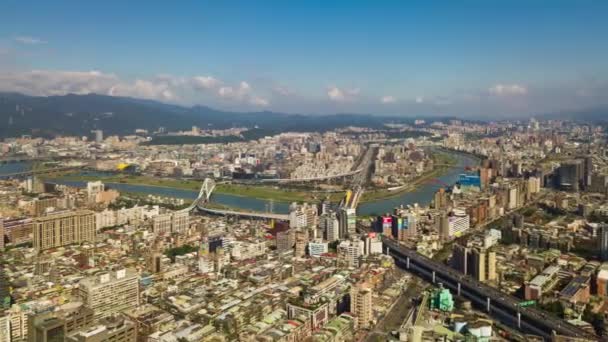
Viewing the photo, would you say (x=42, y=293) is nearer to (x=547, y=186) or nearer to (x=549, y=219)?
(x=549, y=219)

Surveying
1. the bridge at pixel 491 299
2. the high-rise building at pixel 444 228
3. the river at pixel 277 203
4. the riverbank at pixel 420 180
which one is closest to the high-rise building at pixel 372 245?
the bridge at pixel 491 299

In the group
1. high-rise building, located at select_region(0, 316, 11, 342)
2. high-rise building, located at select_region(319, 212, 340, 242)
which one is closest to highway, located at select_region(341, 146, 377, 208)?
high-rise building, located at select_region(319, 212, 340, 242)

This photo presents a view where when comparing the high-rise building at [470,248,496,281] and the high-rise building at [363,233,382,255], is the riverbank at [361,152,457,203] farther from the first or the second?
the high-rise building at [470,248,496,281]

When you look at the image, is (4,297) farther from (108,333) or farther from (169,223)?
(169,223)

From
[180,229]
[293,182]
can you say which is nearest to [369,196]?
[293,182]

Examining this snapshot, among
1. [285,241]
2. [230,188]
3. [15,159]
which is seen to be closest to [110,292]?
[285,241]
